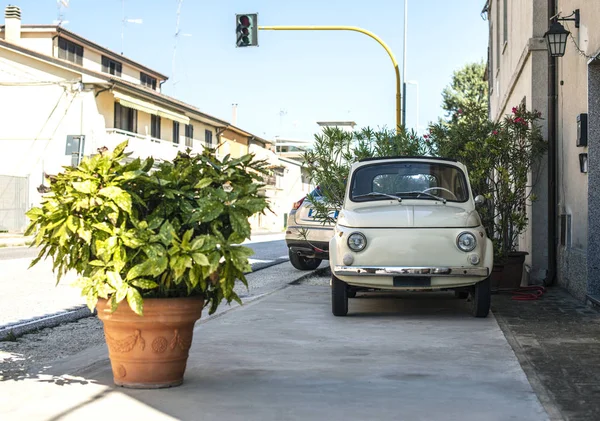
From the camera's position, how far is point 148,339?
17.8ft

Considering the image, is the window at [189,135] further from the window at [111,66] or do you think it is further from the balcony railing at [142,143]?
the window at [111,66]

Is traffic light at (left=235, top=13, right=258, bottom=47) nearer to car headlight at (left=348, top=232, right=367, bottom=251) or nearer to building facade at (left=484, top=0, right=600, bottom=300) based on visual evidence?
building facade at (left=484, top=0, right=600, bottom=300)

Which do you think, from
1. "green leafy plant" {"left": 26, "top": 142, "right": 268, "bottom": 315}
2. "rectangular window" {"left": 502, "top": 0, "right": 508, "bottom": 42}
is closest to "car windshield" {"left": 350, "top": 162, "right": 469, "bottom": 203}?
"green leafy plant" {"left": 26, "top": 142, "right": 268, "bottom": 315}

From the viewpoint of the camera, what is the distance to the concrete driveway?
4.90 m

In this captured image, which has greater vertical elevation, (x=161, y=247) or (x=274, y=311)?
(x=161, y=247)

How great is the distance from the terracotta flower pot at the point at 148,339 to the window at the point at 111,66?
138ft

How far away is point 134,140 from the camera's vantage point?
41.2m

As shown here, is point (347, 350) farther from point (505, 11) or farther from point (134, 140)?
point (134, 140)

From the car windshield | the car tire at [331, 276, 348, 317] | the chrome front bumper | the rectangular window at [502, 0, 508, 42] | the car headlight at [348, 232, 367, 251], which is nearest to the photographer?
the chrome front bumper

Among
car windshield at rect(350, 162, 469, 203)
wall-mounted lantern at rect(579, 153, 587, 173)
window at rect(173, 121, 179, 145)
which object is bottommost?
car windshield at rect(350, 162, 469, 203)

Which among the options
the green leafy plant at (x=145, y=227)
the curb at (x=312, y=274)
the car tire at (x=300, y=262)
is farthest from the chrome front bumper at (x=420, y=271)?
the car tire at (x=300, y=262)

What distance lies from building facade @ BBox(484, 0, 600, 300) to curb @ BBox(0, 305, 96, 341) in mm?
6048

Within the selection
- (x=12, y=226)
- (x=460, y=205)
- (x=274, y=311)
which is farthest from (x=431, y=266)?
(x=12, y=226)

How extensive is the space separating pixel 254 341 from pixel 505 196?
600cm
